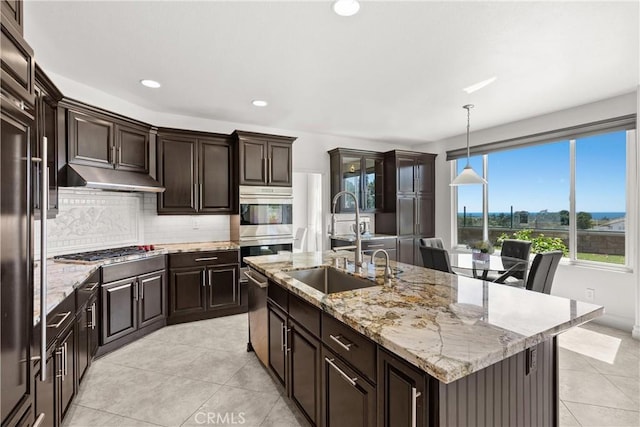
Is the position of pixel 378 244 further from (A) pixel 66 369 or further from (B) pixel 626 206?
(A) pixel 66 369

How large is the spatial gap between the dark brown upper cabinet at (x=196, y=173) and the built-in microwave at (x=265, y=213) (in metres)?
0.22

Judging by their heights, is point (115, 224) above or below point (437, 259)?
above

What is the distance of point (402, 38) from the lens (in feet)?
7.34

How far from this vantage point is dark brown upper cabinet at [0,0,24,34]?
884 mm

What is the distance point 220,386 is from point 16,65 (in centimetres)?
A: 229

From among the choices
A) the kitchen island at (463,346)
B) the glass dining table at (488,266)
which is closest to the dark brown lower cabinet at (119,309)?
the kitchen island at (463,346)

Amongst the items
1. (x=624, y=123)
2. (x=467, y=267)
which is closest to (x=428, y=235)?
(x=467, y=267)

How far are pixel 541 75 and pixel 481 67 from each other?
699mm

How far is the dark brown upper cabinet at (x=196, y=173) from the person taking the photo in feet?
12.3

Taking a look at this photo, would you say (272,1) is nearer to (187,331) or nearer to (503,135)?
(187,331)

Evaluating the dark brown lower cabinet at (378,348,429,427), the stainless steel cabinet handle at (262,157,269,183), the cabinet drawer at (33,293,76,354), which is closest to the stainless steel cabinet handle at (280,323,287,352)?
the dark brown lower cabinet at (378,348,429,427)

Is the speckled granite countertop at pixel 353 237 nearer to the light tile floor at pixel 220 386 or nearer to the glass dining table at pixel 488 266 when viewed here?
the glass dining table at pixel 488 266

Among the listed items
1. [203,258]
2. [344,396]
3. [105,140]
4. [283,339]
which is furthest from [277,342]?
[105,140]

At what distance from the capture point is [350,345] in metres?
1.31
